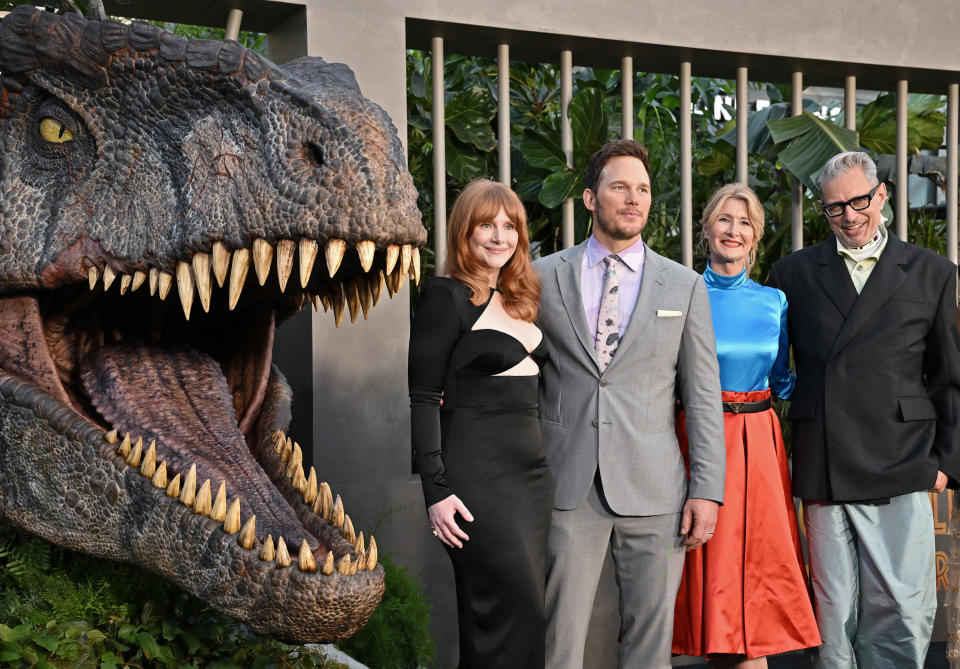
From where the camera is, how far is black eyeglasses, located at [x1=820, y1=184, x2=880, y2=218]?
12.2 ft

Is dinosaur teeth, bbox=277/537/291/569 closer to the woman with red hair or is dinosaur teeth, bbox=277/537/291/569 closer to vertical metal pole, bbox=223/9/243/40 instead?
the woman with red hair

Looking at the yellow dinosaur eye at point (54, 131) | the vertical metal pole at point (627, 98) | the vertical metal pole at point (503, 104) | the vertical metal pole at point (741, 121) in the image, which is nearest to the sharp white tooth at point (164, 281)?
the yellow dinosaur eye at point (54, 131)

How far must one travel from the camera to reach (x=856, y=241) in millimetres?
3803

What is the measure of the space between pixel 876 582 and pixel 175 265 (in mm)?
2714

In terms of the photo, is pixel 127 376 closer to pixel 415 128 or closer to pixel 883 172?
pixel 415 128

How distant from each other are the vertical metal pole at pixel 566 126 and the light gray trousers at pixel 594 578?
218 cm

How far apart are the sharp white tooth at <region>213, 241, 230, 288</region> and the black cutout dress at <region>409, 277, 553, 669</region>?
934mm

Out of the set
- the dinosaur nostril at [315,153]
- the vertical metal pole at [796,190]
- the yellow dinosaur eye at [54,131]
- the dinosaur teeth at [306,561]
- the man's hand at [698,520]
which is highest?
the vertical metal pole at [796,190]

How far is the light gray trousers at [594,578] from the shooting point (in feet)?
11.0

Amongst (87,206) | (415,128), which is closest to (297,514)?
(87,206)

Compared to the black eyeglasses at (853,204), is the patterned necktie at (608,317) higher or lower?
lower

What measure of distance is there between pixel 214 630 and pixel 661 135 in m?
6.55

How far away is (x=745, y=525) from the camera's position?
3.71 metres

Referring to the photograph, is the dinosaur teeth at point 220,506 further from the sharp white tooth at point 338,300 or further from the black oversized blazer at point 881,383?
the black oversized blazer at point 881,383
